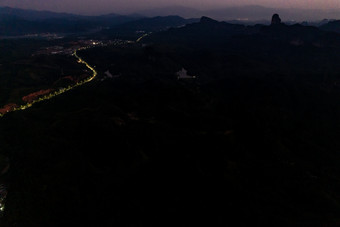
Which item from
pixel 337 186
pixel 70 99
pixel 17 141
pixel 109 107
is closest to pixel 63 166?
pixel 17 141

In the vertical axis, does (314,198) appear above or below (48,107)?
below

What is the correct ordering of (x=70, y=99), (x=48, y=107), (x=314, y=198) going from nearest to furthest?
1. (x=314, y=198)
2. (x=48, y=107)
3. (x=70, y=99)

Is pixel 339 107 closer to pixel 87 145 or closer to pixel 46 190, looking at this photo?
pixel 87 145

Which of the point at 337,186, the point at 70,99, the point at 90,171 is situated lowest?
the point at 337,186

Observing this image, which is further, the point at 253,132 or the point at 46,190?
the point at 253,132

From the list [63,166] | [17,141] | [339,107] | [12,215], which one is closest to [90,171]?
[63,166]

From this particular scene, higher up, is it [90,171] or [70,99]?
[70,99]

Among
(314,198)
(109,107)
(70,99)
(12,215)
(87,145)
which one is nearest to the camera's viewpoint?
(12,215)

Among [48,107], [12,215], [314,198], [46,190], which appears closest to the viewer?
[12,215]

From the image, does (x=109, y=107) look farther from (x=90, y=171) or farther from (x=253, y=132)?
(x=253, y=132)
